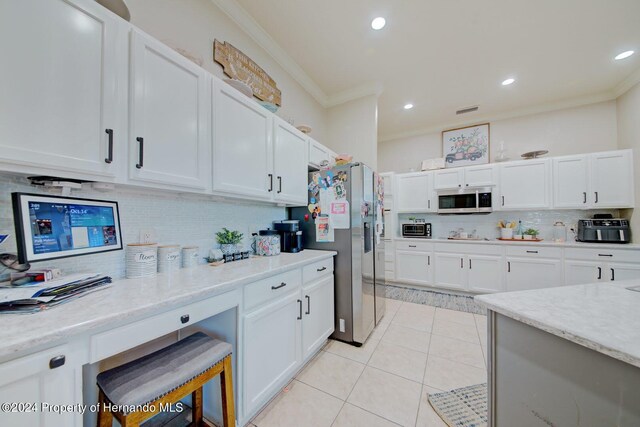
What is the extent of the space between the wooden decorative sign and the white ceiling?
40 cm

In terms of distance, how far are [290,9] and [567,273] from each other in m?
4.59

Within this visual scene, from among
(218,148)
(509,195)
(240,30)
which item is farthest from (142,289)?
(509,195)

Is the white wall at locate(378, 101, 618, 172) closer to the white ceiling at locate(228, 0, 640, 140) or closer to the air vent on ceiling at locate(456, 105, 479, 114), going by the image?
the white ceiling at locate(228, 0, 640, 140)

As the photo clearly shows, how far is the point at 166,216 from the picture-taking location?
146 centimetres

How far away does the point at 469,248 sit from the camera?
11.4 ft

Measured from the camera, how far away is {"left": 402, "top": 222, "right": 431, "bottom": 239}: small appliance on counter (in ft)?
12.9

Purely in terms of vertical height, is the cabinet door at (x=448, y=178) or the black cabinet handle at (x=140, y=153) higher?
the cabinet door at (x=448, y=178)

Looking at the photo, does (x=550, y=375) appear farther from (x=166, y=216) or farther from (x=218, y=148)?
(x=166, y=216)

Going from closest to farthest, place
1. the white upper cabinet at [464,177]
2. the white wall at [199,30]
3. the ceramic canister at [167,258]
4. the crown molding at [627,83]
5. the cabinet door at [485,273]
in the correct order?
1. the ceramic canister at [167,258]
2. the white wall at [199,30]
3. the crown molding at [627,83]
4. the cabinet door at [485,273]
5. the white upper cabinet at [464,177]

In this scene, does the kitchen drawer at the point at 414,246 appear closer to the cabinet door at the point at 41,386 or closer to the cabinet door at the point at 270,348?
the cabinet door at the point at 270,348

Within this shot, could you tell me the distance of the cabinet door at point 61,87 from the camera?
776 millimetres

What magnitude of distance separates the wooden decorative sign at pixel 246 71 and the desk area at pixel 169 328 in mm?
1751

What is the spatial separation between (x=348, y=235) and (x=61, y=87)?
1923 mm

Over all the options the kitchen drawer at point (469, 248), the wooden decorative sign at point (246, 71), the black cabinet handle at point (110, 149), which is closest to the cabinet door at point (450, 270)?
the kitchen drawer at point (469, 248)
